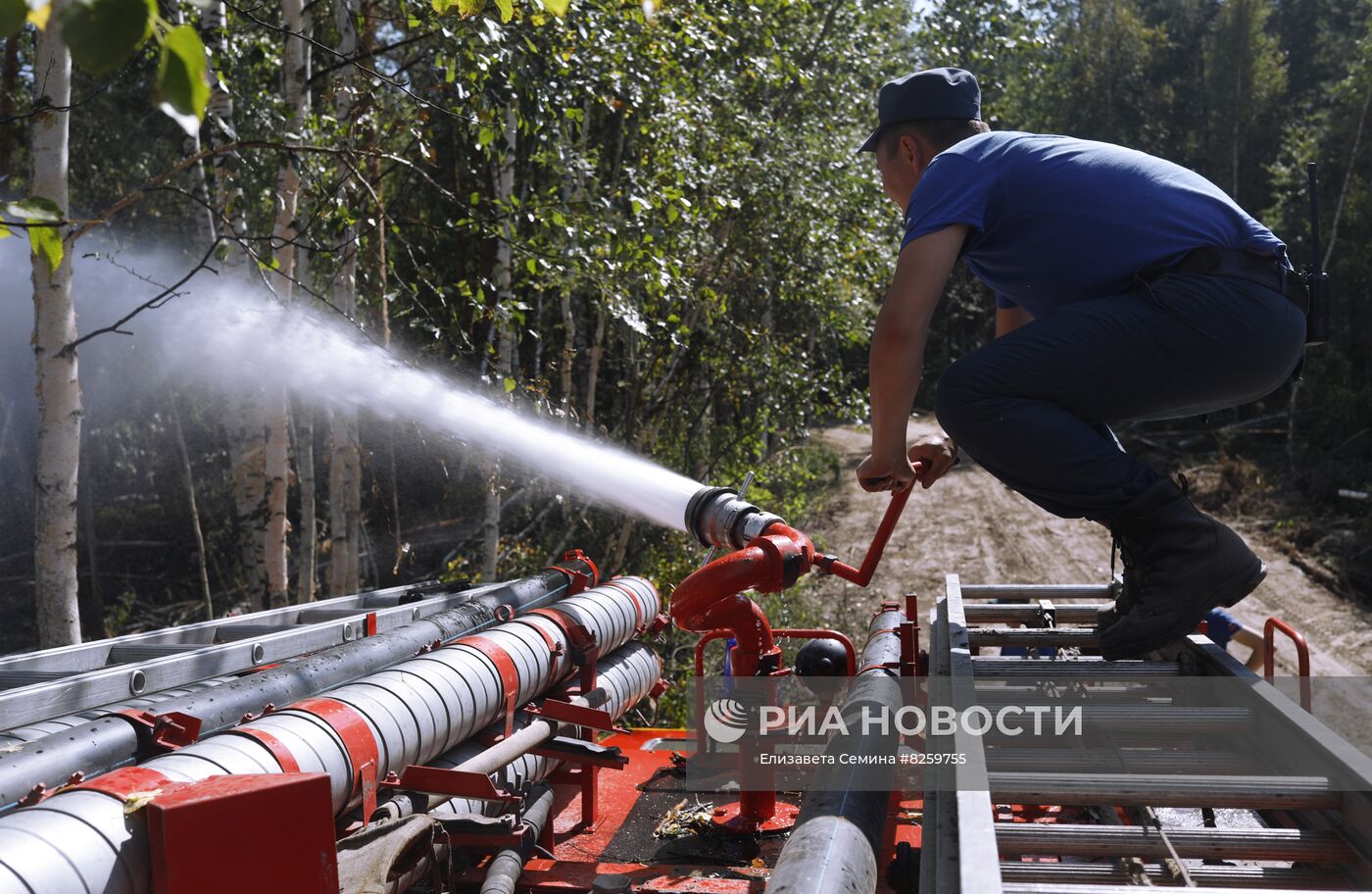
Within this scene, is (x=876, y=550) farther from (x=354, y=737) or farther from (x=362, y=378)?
(x=362, y=378)

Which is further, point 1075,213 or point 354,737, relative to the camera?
point 354,737

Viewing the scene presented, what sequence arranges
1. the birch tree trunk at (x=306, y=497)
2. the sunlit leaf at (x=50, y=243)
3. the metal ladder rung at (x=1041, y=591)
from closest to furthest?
1. the sunlit leaf at (x=50, y=243)
2. the metal ladder rung at (x=1041, y=591)
3. the birch tree trunk at (x=306, y=497)

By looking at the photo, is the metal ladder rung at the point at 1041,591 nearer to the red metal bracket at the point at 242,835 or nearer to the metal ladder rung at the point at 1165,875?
the metal ladder rung at the point at 1165,875

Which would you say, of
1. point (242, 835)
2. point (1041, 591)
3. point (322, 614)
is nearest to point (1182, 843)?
point (242, 835)

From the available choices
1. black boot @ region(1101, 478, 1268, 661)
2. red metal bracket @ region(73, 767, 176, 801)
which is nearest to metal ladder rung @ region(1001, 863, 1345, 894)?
black boot @ region(1101, 478, 1268, 661)

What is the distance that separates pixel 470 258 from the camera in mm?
14297

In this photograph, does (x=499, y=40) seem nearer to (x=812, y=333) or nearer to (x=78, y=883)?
(x=78, y=883)

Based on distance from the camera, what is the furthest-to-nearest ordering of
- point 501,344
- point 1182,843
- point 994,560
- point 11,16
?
point 994,560
point 501,344
point 1182,843
point 11,16

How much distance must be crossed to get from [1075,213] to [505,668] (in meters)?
2.94

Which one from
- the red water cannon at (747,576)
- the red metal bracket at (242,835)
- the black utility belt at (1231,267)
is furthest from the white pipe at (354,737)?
the black utility belt at (1231,267)

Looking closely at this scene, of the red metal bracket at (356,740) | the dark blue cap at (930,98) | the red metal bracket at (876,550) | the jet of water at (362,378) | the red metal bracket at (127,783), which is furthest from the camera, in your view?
the jet of water at (362,378)

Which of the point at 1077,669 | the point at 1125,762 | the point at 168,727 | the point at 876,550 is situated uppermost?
the point at 876,550

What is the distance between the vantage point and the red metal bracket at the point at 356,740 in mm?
3445

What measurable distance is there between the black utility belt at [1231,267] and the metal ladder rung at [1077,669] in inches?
49.3
